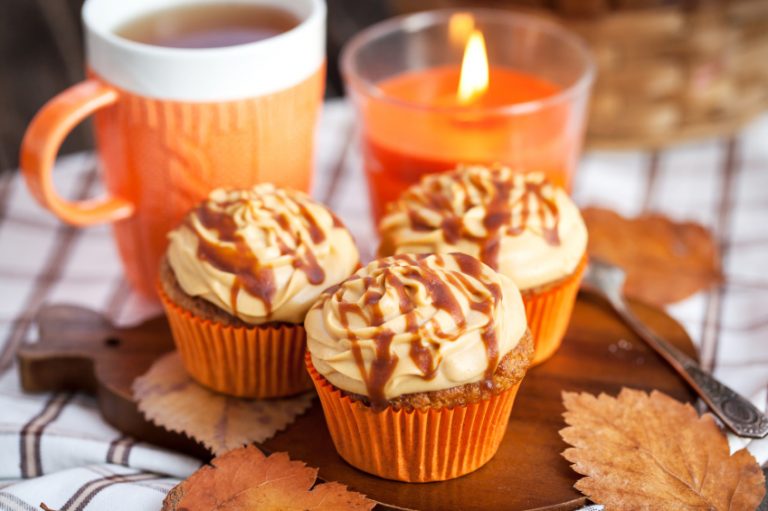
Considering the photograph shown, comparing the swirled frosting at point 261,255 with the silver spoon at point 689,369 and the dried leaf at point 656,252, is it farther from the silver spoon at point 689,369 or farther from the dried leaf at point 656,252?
the dried leaf at point 656,252

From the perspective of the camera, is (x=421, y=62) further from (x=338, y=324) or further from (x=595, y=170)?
(x=338, y=324)

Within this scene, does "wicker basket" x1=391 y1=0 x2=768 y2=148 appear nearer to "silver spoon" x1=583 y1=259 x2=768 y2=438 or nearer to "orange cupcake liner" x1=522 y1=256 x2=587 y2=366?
"silver spoon" x1=583 y1=259 x2=768 y2=438

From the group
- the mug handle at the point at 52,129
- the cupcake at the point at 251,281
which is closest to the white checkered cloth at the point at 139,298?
the cupcake at the point at 251,281

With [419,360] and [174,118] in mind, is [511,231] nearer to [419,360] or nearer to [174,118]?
[419,360]

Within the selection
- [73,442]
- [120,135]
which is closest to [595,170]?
[120,135]

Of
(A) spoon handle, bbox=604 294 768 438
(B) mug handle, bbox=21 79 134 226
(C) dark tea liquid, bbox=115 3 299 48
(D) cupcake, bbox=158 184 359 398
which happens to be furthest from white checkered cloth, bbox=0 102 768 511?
(C) dark tea liquid, bbox=115 3 299 48
